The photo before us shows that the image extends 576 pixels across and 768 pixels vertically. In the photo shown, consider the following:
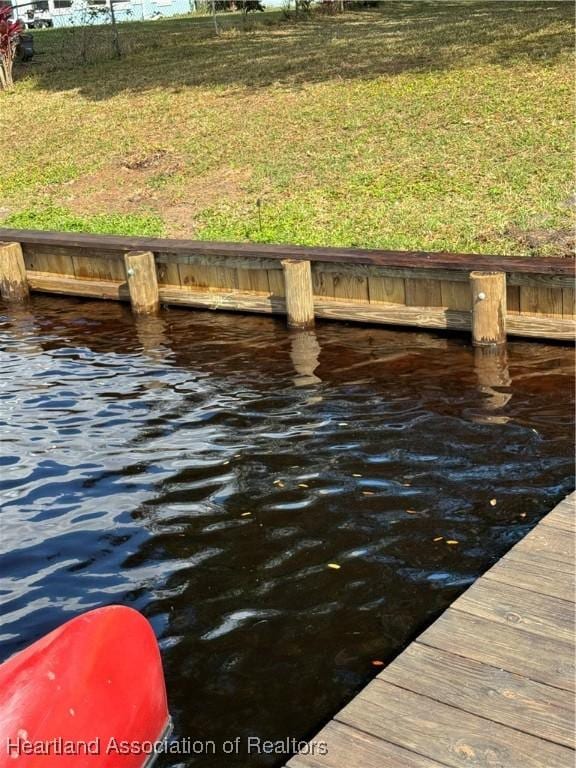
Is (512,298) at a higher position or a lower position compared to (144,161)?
lower

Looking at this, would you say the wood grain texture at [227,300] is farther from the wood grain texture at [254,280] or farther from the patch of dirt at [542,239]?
the patch of dirt at [542,239]

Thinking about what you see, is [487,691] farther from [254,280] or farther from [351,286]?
[254,280]

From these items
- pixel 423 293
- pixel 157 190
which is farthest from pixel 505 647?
pixel 157 190

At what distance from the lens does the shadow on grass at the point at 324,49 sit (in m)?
21.1

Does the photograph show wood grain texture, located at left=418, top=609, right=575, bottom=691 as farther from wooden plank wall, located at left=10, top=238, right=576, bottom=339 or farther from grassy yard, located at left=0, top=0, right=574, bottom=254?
grassy yard, located at left=0, top=0, right=574, bottom=254

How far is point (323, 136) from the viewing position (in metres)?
17.6

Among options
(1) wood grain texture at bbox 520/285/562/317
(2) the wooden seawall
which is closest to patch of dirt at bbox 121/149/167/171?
(2) the wooden seawall

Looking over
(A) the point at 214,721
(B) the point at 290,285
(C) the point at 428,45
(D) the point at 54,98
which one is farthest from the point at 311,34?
(A) the point at 214,721

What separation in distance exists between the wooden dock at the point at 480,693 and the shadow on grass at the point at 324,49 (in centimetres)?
1651

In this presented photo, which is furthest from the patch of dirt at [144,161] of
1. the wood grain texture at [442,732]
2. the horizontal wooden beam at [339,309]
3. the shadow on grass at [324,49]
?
the wood grain texture at [442,732]

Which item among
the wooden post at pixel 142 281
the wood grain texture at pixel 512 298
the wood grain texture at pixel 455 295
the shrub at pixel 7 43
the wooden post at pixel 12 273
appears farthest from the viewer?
the shrub at pixel 7 43

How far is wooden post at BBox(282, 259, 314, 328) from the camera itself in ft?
36.2

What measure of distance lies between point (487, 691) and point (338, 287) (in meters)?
7.35

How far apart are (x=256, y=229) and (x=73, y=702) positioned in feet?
35.4
